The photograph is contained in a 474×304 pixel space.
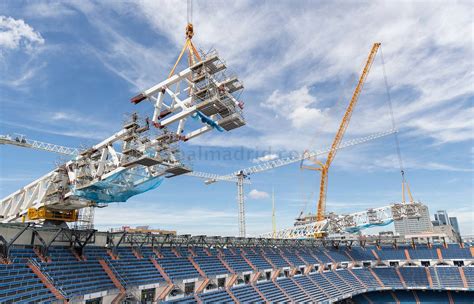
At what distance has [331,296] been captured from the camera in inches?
1913

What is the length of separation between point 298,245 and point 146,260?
38156 millimetres

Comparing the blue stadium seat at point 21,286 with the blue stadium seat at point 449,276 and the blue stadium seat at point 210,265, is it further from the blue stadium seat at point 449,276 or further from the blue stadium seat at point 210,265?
the blue stadium seat at point 449,276

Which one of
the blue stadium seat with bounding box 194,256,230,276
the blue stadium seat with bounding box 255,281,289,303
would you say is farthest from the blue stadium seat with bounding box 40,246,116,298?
the blue stadium seat with bounding box 255,281,289,303

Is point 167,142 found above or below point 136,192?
above

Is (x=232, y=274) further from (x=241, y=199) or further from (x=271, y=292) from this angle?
(x=241, y=199)

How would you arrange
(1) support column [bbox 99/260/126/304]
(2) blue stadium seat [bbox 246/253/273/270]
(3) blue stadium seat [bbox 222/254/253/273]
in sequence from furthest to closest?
(2) blue stadium seat [bbox 246/253/273/270]
(3) blue stadium seat [bbox 222/254/253/273]
(1) support column [bbox 99/260/126/304]

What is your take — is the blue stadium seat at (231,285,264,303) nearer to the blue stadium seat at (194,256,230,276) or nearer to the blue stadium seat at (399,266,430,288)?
the blue stadium seat at (194,256,230,276)

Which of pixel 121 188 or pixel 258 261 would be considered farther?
pixel 258 261

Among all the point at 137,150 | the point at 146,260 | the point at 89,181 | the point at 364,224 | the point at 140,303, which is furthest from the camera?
the point at 364,224

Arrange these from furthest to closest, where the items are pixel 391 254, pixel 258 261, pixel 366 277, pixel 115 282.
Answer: pixel 391 254, pixel 366 277, pixel 258 261, pixel 115 282

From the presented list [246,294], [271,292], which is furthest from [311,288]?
[246,294]

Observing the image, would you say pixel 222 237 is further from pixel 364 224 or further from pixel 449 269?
pixel 449 269

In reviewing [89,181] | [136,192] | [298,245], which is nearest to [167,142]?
[136,192]

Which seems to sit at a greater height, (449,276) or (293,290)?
(293,290)
